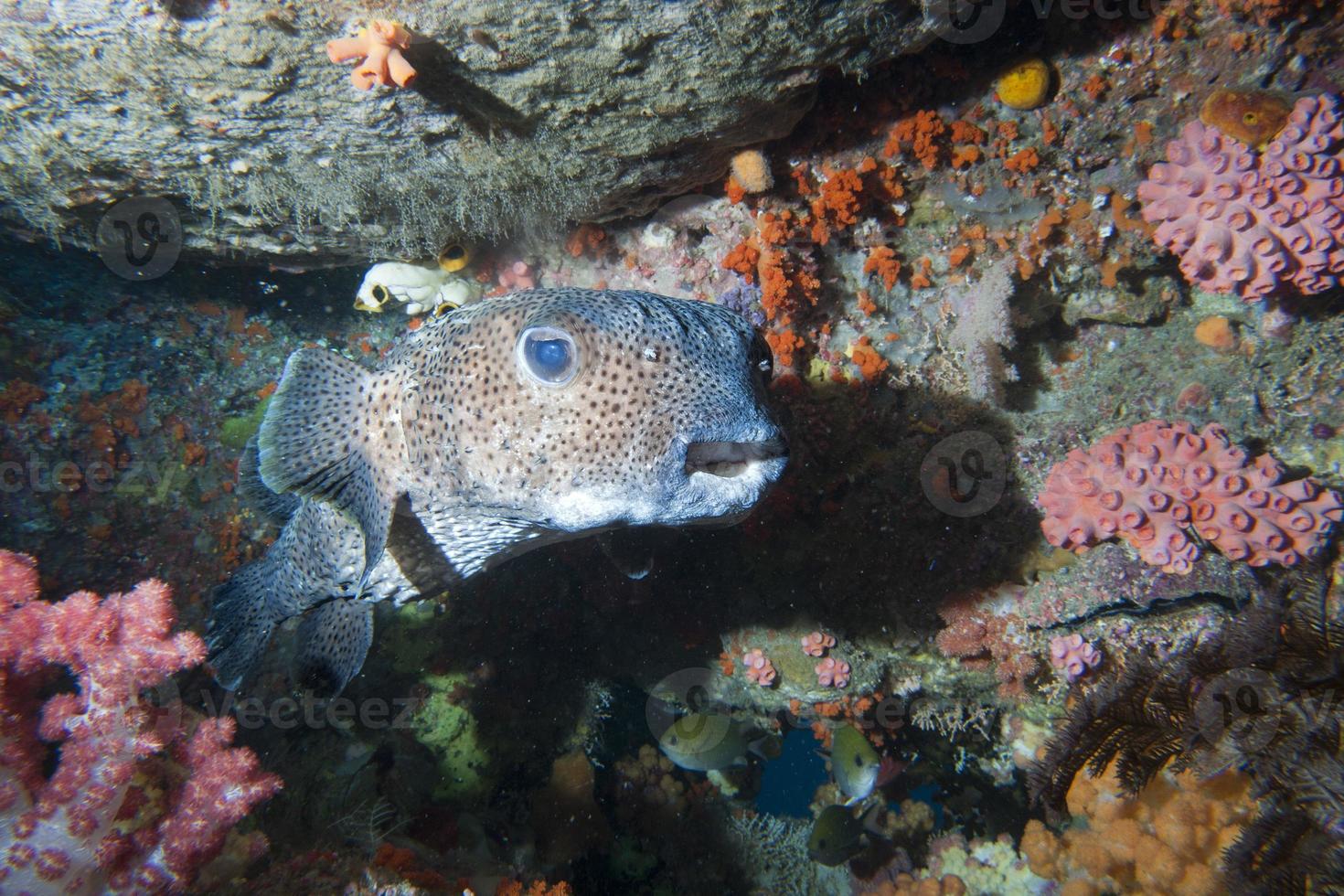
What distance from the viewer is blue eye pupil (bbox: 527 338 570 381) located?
264cm

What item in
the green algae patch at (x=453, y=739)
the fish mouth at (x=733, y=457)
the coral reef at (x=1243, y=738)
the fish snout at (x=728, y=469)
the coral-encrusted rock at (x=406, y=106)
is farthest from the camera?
the green algae patch at (x=453, y=739)

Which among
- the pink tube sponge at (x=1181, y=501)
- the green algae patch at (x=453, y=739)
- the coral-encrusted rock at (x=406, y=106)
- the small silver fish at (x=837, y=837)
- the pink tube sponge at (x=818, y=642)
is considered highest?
the coral-encrusted rock at (x=406, y=106)

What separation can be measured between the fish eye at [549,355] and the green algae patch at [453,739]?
4603 mm

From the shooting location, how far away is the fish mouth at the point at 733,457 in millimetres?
2744

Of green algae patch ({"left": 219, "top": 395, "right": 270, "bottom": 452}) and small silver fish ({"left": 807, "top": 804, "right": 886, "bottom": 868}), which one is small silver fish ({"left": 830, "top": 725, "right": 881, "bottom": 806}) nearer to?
small silver fish ({"left": 807, "top": 804, "right": 886, "bottom": 868})

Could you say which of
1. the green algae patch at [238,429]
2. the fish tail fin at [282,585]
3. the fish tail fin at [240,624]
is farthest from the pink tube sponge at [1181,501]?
the green algae patch at [238,429]

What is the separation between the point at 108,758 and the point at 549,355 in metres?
3.53

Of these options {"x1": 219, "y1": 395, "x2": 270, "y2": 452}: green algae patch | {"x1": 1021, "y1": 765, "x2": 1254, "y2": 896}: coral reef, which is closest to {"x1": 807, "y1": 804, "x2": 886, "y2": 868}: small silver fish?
{"x1": 1021, "y1": 765, "x2": 1254, "y2": 896}: coral reef

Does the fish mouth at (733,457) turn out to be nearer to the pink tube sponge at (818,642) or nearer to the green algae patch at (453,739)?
the pink tube sponge at (818,642)

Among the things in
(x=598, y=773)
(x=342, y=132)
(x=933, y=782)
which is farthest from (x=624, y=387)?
(x=933, y=782)

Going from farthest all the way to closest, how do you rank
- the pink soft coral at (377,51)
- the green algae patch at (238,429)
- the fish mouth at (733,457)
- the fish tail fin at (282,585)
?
1. the green algae patch at (238,429)
2. the fish tail fin at (282,585)
3. the pink soft coral at (377,51)
4. the fish mouth at (733,457)

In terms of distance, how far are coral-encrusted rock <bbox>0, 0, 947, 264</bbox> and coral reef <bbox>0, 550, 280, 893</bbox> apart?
9.05ft

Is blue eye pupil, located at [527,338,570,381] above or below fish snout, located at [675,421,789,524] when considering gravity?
above

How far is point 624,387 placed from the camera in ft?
8.61
